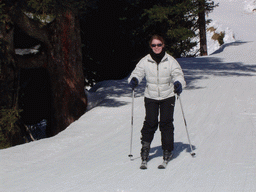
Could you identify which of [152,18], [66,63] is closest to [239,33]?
[152,18]

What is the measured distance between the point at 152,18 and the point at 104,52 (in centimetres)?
266

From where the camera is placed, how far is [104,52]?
55.2 feet

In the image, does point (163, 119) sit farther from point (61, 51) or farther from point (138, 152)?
point (61, 51)

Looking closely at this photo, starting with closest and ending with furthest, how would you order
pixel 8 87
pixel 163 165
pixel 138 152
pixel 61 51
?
pixel 163 165 → pixel 138 152 → pixel 8 87 → pixel 61 51

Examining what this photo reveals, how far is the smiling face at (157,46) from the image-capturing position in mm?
5922

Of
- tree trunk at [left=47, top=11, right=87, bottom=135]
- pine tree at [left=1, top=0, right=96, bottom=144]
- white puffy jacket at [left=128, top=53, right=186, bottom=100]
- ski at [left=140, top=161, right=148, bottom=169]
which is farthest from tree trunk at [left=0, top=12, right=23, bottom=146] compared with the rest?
white puffy jacket at [left=128, top=53, right=186, bottom=100]

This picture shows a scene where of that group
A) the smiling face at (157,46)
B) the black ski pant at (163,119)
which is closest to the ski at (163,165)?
the black ski pant at (163,119)

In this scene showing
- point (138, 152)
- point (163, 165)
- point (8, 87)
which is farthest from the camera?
point (8, 87)

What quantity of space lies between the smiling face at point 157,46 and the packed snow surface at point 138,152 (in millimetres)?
1732

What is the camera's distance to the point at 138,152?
7086 millimetres

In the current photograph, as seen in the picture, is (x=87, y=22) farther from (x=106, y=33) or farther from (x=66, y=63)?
(x=66, y=63)

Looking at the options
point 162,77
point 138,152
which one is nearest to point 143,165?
point 138,152

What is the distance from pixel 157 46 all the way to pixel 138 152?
2.09 metres

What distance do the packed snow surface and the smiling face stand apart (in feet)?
5.68
